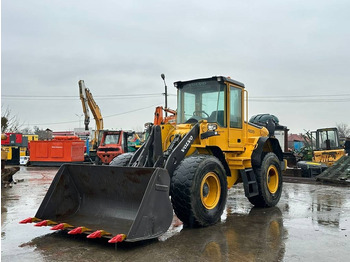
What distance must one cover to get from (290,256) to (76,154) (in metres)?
17.3

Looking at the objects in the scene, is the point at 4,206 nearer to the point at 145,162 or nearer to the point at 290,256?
the point at 145,162

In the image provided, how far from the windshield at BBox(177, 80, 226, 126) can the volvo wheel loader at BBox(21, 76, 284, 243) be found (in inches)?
0.8

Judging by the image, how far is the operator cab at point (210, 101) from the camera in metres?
6.95

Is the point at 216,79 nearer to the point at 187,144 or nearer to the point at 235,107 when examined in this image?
the point at 235,107

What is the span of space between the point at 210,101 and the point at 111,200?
277cm

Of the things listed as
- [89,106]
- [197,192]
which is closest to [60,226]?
[197,192]

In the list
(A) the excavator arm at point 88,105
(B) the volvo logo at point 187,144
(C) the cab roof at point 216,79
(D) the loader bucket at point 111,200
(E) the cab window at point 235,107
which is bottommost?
(D) the loader bucket at point 111,200

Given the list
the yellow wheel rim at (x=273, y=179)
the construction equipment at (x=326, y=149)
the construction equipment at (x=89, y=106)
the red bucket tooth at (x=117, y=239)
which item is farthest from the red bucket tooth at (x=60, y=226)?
the construction equipment at (x=89, y=106)

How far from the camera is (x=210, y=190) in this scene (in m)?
6.22

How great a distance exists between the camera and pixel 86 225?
536 centimetres

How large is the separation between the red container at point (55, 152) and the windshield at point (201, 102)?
13.9 m

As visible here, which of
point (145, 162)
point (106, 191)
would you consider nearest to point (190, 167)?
point (145, 162)

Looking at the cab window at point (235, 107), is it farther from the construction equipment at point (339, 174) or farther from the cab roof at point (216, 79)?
the construction equipment at point (339, 174)

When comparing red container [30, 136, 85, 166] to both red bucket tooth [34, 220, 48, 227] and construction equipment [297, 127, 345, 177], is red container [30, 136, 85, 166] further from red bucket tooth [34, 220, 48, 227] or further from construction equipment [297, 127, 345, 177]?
red bucket tooth [34, 220, 48, 227]
